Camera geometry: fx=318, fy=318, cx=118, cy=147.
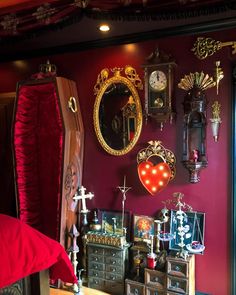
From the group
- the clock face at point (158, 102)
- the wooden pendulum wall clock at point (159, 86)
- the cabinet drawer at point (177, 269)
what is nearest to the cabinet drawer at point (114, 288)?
the cabinet drawer at point (177, 269)

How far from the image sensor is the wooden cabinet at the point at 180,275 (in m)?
2.58

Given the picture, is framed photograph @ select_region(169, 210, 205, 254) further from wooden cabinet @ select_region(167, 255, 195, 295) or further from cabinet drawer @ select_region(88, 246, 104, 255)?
cabinet drawer @ select_region(88, 246, 104, 255)

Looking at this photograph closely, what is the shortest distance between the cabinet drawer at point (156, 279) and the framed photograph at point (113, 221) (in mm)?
438

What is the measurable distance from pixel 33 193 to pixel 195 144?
173 cm

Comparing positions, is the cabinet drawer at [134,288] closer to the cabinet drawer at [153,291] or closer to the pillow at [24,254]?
the cabinet drawer at [153,291]

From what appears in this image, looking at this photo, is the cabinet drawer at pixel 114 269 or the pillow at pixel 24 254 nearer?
the pillow at pixel 24 254

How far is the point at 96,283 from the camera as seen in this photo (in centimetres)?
301

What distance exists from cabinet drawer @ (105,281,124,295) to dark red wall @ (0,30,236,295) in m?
0.67

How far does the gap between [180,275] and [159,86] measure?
1.61 metres

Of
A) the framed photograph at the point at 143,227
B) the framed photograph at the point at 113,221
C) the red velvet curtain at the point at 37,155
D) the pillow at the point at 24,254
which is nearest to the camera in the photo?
the pillow at the point at 24,254

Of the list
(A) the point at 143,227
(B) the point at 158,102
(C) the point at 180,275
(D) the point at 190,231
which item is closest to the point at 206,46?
(B) the point at 158,102

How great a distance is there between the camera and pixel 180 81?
9.21ft

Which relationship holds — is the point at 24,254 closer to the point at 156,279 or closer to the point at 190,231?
the point at 156,279

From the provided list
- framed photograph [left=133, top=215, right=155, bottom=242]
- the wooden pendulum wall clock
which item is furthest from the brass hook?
framed photograph [left=133, top=215, right=155, bottom=242]
